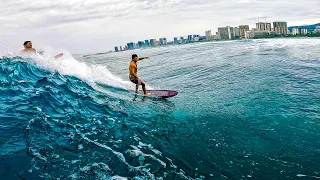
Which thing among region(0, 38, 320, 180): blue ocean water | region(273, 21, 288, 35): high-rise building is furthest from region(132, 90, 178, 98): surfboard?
region(273, 21, 288, 35): high-rise building

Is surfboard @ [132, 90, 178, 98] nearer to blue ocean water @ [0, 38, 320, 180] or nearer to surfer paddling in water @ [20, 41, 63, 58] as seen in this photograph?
blue ocean water @ [0, 38, 320, 180]

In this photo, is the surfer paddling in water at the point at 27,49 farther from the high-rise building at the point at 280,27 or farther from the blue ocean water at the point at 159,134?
the high-rise building at the point at 280,27

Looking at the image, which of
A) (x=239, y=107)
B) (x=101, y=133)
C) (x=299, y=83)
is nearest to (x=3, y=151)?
(x=101, y=133)

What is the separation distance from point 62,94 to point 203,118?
8.15 meters

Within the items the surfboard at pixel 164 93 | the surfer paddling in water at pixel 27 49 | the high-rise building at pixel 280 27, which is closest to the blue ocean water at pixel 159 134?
the surfboard at pixel 164 93

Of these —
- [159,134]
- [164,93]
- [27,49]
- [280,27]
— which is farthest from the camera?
[280,27]

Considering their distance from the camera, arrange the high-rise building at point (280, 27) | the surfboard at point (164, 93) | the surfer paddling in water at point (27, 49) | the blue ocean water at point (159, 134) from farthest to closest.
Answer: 1. the high-rise building at point (280, 27)
2. the surfer paddling in water at point (27, 49)
3. the surfboard at point (164, 93)
4. the blue ocean water at point (159, 134)

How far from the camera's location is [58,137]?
736 centimetres

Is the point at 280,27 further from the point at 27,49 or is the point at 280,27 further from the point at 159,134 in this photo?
the point at 159,134

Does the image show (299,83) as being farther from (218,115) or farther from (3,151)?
(3,151)

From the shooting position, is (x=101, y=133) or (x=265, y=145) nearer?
(x=265, y=145)

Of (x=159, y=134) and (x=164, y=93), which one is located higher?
(x=164, y=93)

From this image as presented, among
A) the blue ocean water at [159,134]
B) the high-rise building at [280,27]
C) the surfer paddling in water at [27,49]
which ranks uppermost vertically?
the high-rise building at [280,27]

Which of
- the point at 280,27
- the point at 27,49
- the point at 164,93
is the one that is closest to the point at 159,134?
the point at 164,93
